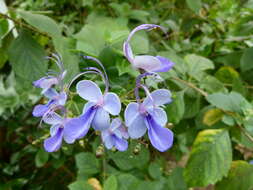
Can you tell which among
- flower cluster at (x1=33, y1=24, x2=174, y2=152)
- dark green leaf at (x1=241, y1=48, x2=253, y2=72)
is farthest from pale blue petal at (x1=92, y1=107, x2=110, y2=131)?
dark green leaf at (x1=241, y1=48, x2=253, y2=72)

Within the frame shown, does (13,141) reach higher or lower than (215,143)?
lower

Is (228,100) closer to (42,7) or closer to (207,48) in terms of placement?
(207,48)

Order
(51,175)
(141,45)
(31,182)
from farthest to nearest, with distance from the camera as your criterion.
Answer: (51,175) → (31,182) → (141,45)

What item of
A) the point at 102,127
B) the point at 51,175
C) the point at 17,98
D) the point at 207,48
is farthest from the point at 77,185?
the point at 51,175

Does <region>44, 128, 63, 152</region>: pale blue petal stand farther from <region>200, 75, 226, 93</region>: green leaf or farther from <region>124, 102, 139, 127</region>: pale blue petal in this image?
<region>200, 75, 226, 93</region>: green leaf

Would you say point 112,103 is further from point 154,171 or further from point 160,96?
point 154,171

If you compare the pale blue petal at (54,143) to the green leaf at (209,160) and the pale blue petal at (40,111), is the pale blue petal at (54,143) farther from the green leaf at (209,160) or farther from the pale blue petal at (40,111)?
the green leaf at (209,160)
